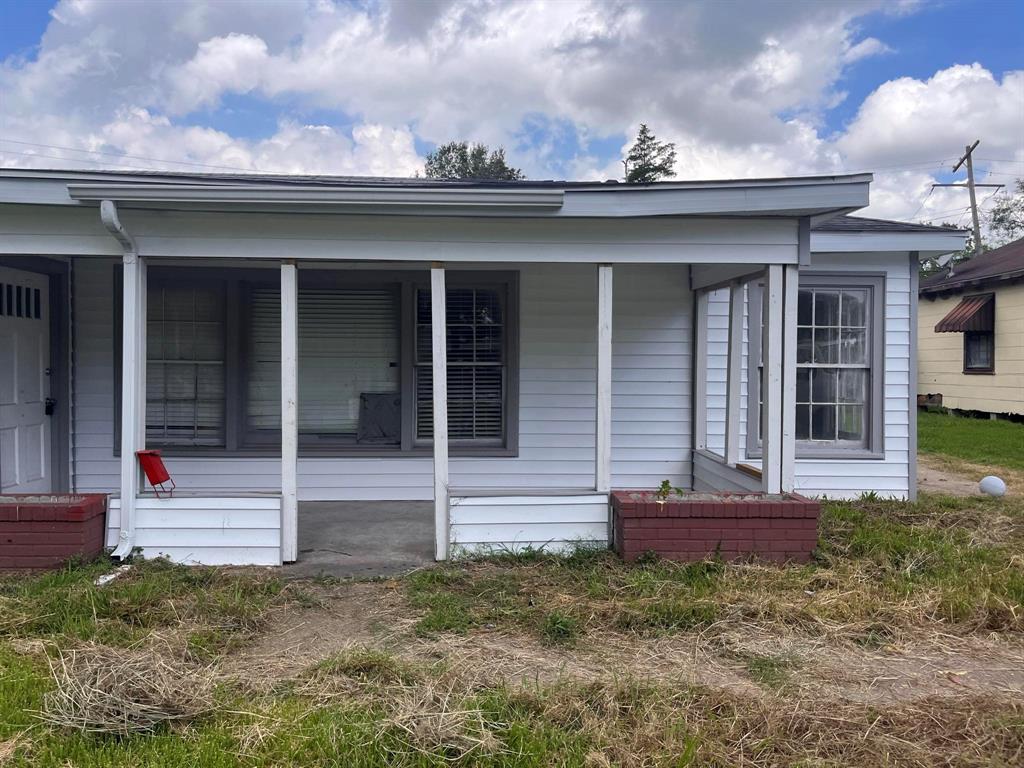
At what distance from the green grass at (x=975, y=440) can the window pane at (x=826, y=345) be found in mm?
4473

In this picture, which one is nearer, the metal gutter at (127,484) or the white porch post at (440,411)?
the metal gutter at (127,484)

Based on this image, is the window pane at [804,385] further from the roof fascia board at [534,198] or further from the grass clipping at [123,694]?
the grass clipping at [123,694]

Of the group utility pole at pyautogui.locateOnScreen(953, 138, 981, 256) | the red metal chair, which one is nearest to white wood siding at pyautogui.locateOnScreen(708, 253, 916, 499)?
the red metal chair

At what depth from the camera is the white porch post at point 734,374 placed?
664cm

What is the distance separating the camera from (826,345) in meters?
7.70

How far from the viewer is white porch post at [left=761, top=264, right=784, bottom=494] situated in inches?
220

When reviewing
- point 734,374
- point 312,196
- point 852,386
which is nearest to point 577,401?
point 734,374

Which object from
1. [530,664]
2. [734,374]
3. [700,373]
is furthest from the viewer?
[700,373]

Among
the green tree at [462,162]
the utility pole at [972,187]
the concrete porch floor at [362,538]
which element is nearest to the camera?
the concrete porch floor at [362,538]

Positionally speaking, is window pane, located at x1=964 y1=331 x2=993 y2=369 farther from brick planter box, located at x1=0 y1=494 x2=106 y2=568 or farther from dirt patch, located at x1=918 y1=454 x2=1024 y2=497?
brick planter box, located at x1=0 y1=494 x2=106 y2=568

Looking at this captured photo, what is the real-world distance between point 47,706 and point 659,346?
5728 mm

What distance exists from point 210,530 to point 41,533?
1013 mm

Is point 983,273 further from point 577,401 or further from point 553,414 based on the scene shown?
point 553,414

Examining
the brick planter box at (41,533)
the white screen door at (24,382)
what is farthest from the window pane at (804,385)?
the white screen door at (24,382)
